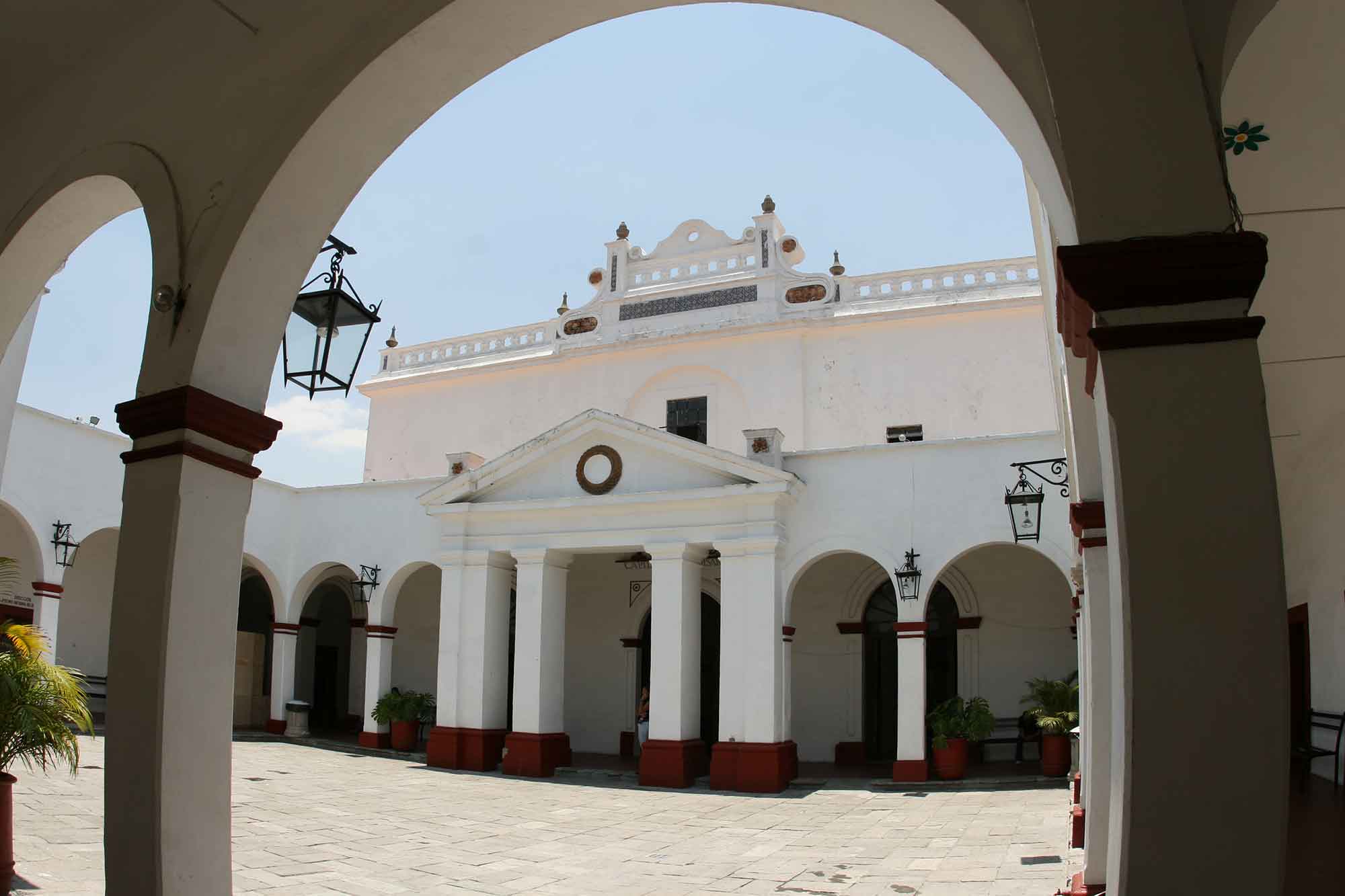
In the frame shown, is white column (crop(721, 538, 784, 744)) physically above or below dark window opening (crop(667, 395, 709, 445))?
below

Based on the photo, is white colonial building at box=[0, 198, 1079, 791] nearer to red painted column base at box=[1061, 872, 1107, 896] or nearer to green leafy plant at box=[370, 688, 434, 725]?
green leafy plant at box=[370, 688, 434, 725]

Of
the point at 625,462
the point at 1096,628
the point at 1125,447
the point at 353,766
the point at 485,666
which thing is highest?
the point at 625,462

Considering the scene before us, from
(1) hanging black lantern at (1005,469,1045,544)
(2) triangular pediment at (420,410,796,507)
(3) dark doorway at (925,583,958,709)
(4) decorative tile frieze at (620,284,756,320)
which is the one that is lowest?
(3) dark doorway at (925,583,958,709)

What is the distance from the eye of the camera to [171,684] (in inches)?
169

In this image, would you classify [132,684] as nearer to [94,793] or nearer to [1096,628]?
[1096,628]

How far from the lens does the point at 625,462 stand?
57.2 ft

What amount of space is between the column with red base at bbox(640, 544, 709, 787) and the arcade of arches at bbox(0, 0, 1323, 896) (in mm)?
9081

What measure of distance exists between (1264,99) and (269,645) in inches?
904

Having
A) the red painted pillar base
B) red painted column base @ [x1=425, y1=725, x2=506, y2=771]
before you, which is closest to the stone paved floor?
red painted column base @ [x1=425, y1=725, x2=506, y2=771]

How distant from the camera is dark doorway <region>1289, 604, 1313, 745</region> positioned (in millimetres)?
10570

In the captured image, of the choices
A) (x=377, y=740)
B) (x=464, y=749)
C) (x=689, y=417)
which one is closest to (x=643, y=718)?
(x=464, y=749)

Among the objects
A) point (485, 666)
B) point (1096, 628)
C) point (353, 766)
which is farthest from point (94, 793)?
point (1096, 628)

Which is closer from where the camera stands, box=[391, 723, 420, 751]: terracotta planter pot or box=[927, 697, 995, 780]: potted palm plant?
box=[927, 697, 995, 780]: potted palm plant

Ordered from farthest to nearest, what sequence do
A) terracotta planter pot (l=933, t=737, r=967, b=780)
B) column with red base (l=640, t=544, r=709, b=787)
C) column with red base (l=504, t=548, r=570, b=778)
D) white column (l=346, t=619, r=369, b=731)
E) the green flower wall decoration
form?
white column (l=346, t=619, r=369, b=731), column with red base (l=504, t=548, r=570, b=778), column with red base (l=640, t=544, r=709, b=787), terracotta planter pot (l=933, t=737, r=967, b=780), the green flower wall decoration
